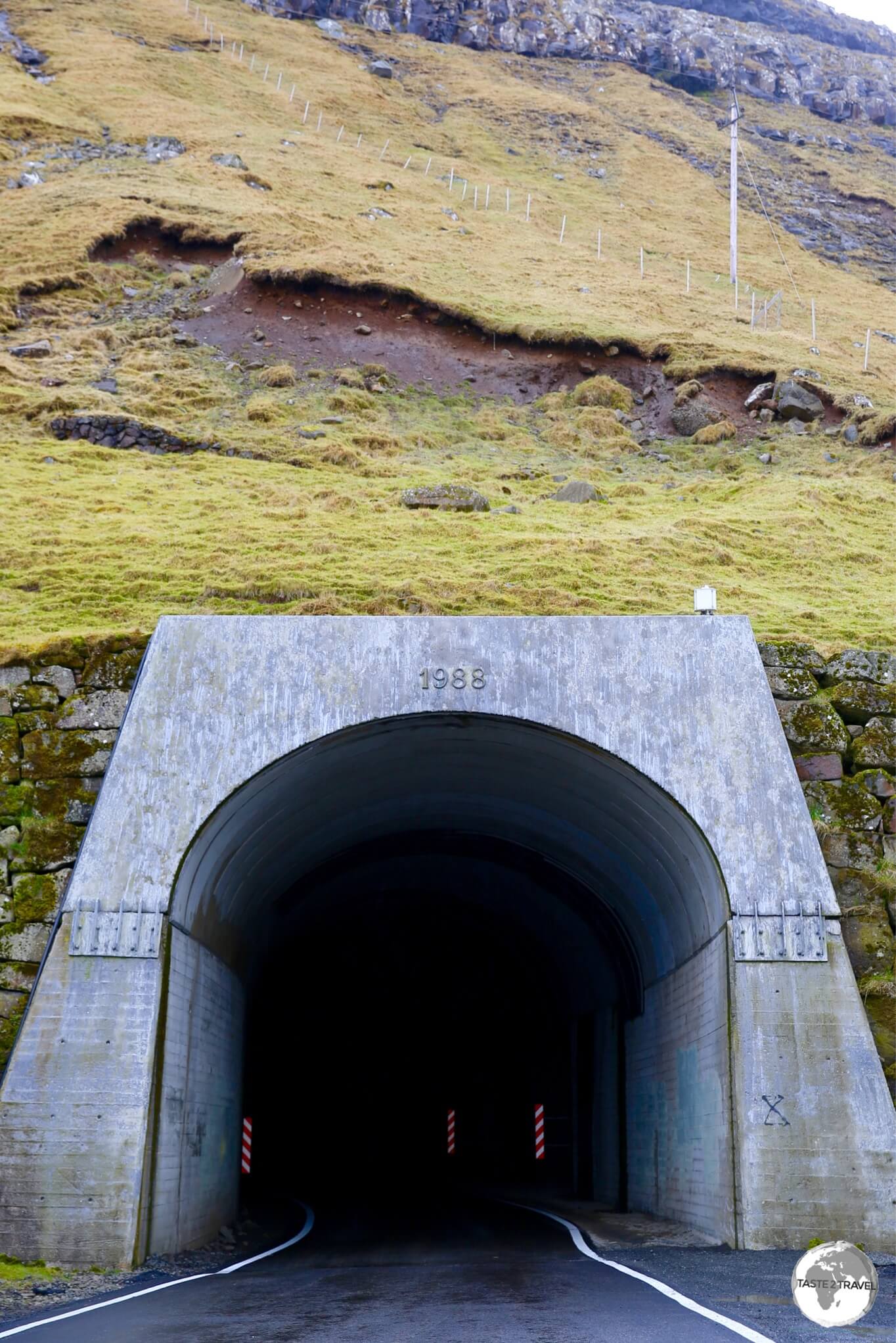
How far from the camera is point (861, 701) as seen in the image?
13828mm

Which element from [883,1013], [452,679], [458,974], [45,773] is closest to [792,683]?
[883,1013]

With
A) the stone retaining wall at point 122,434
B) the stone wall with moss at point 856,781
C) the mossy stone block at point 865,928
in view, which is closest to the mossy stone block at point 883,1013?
the stone wall with moss at point 856,781

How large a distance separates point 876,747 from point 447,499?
1538 centimetres

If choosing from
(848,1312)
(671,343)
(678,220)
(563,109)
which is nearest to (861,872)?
(848,1312)

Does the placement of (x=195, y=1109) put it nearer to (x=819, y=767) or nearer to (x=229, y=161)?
(x=819, y=767)

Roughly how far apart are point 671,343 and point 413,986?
81.4 ft

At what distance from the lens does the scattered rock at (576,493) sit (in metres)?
29.4

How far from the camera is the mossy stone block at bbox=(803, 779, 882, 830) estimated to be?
13102 millimetres

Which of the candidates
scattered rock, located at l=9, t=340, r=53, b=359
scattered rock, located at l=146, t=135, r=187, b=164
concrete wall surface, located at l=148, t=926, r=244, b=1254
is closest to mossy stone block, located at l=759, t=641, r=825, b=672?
concrete wall surface, located at l=148, t=926, r=244, b=1254

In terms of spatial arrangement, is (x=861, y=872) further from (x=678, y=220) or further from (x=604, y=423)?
(x=678, y=220)

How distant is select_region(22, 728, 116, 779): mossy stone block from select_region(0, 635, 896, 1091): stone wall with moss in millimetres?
11

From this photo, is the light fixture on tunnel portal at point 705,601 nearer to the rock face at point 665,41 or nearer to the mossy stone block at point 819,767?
the mossy stone block at point 819,767

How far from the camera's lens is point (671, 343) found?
42.3 m

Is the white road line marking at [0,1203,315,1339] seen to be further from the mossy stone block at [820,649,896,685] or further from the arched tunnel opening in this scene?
the mossy stone block at [820,649,896,685]
